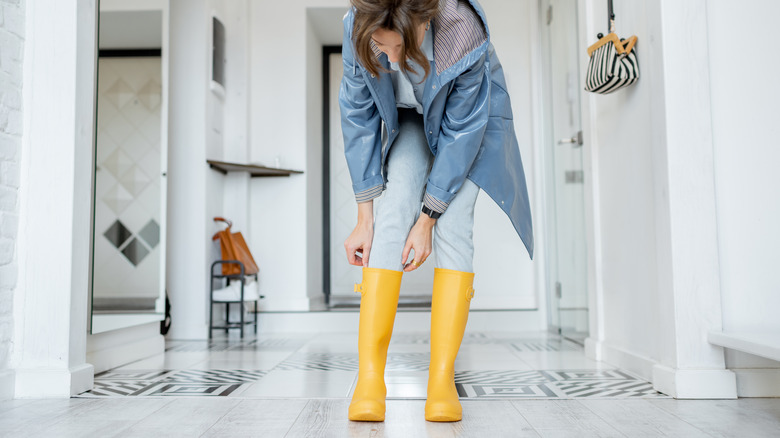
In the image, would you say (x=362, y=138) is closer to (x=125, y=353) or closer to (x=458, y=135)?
(x=458, y=135)

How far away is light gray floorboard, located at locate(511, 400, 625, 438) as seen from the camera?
3.91 ft

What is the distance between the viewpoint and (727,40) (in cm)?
163

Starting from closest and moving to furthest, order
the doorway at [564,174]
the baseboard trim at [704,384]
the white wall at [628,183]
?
the baseboard trim at [704,384] → the white wall at [628,183] → the doorway at [564,174]

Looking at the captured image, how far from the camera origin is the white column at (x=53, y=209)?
1666 mm

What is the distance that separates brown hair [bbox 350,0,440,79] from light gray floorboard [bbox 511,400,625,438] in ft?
2.62

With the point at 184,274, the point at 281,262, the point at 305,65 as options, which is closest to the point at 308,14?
the point at 305,65

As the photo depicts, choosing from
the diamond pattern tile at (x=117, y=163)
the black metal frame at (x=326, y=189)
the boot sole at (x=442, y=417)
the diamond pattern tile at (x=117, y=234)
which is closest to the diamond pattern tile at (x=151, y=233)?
the diamond pattern tile at (x=117, y=234)

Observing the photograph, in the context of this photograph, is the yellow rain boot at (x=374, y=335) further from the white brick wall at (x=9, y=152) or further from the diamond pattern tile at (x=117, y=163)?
the diamond pattern tile at (x=117, y=163)

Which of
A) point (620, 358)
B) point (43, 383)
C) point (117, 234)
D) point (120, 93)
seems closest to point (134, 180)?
point (117, 234)

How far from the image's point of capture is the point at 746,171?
1.60 m

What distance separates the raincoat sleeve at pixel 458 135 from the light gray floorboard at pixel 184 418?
2.31 feet

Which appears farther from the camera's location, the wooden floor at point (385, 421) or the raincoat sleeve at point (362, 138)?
the raincoat sleeve at point (362, 138)

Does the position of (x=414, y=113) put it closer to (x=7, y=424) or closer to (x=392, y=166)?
(x=392, y=166)

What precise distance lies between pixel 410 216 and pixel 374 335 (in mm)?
280
